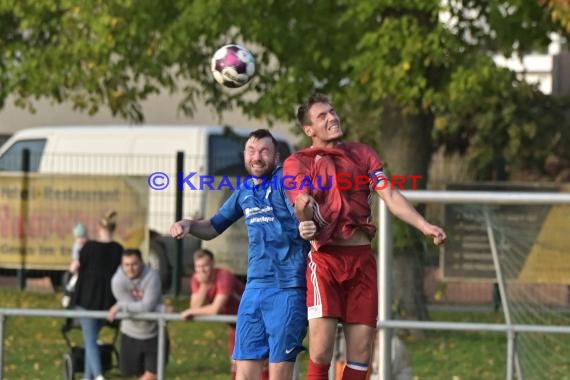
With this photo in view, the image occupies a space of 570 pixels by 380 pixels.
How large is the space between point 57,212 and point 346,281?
1113 centimetres

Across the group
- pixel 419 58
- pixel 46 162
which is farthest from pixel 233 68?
pixel 46 162

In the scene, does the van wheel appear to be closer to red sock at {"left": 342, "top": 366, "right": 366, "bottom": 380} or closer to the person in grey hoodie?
the person in grey hoodie

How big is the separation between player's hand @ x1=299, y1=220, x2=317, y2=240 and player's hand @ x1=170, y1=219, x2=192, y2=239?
0.89 m

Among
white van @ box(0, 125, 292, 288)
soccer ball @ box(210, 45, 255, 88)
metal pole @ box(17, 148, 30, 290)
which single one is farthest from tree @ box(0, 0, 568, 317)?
soccer ball @ box(210, 45, 255, 88)

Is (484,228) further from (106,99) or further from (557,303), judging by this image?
(106,99)

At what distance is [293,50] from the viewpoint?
53.2 ft

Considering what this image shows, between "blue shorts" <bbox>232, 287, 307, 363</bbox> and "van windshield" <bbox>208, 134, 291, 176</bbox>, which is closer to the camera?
"blue shorts" <bbox>232, 287, 307, 363</bbox>

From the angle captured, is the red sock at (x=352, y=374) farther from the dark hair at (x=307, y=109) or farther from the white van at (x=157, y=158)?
the white van at (x=157, y=158)

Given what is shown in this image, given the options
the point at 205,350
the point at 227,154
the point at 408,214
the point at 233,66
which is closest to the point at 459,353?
the point at 233,66

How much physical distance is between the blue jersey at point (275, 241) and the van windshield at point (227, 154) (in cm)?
1130

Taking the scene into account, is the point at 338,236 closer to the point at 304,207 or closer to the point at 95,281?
the point at 304,207

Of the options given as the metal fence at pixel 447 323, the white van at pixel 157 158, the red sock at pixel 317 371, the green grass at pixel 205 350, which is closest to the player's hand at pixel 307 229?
the red sock at pixel 317 371

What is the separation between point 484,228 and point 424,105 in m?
3.69

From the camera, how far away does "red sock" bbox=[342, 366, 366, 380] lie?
8477mm
